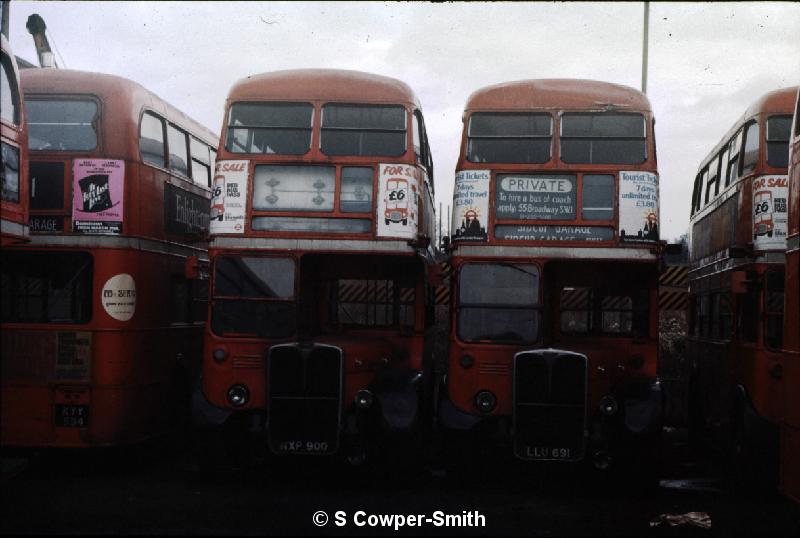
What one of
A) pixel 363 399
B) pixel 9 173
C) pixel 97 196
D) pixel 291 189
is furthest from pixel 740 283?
pixel 9 173

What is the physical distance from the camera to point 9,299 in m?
12.1

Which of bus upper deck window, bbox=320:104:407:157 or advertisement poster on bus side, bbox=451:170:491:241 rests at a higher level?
bus upper deck window, bbox=320:104:407:157

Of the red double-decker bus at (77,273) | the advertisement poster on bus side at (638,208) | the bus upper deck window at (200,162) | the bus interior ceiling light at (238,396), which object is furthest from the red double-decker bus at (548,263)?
the bus upper deck window at (200,162)

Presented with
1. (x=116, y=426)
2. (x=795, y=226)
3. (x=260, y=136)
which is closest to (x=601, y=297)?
(x=795, y=226)

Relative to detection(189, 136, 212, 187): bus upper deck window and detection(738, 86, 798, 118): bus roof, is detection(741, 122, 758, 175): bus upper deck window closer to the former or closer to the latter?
detection(738, 86, 798, 118): bus roof

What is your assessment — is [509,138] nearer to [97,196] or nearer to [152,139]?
[152,139]

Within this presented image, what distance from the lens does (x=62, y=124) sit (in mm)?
12172

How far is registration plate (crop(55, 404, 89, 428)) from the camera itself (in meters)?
12.0

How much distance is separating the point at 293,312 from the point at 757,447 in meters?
5.08

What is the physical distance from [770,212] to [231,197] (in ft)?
19.0

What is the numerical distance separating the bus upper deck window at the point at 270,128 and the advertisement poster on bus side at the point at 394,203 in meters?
0.94

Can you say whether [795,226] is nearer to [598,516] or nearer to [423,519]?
[598,516]

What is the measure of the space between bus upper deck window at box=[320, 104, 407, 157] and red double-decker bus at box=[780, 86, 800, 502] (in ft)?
13.6

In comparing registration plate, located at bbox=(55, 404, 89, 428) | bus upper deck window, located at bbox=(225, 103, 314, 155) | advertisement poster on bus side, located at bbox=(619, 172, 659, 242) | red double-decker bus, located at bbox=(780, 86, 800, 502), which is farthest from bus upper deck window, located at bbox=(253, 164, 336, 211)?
red double-decker bus, located at bbox=(780, 86, 800, 502)
